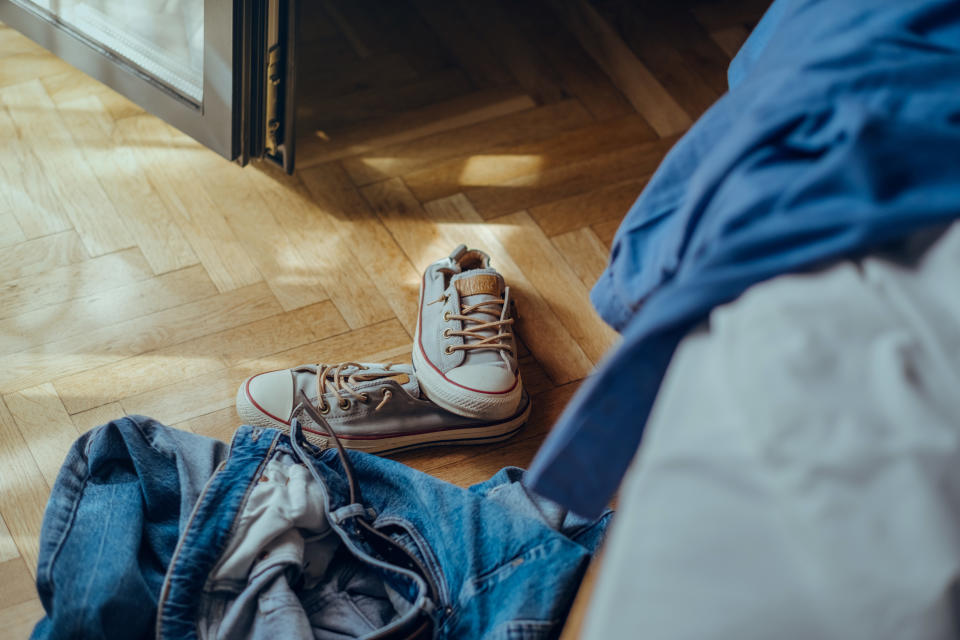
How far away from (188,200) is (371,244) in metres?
0.26

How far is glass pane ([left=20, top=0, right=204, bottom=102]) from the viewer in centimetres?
109

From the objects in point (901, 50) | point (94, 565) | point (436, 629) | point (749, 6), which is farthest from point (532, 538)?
point (749, 6)

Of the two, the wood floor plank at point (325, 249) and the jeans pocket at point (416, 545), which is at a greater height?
the jeans pocket at point (416, 545)

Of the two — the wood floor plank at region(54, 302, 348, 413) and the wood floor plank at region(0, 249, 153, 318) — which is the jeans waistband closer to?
the wood floor plank at region(54, 302, 348, 413)

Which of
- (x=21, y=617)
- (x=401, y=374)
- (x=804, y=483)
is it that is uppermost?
(x=804, y=483)

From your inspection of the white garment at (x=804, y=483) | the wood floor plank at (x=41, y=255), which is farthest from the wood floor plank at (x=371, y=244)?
the white garment at (x=804, y=483)

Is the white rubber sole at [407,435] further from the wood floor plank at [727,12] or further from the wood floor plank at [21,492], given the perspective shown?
the wood floor plank at [727,12]

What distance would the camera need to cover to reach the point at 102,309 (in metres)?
0.99

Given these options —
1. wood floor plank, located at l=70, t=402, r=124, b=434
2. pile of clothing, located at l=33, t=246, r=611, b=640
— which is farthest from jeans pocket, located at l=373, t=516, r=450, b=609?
wood floor plank, located at l=70, t=402, r=124, b=434

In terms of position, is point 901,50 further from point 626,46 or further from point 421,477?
point 626,46

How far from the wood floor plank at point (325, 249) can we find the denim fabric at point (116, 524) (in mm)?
298

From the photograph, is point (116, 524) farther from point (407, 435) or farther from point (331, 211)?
point (331, 211)

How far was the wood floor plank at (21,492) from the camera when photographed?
79cm

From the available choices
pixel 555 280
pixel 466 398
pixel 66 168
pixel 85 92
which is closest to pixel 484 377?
pixel 466 398
